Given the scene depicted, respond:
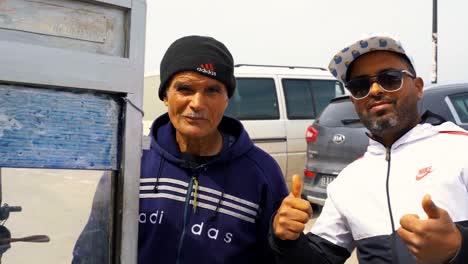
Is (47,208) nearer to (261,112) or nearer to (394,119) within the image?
(394,119)

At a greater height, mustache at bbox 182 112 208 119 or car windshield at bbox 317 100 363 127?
car windshield at bbox 317 100 363 127

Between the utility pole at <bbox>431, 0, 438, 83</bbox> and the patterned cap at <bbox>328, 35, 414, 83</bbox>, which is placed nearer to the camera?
the patterned cap at <bbox>328, 35, 414, 83</bbox>

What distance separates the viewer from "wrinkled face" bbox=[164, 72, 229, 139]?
1535 mm

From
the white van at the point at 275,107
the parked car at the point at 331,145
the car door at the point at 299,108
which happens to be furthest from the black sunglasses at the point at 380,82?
the car door at the point at 299,108

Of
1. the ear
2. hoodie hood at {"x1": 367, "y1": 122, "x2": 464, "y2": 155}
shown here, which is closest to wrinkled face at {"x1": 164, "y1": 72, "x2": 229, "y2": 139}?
hoodie hood at {"x1": 367, "y1": 122, "x2": 464, "y2": 155}

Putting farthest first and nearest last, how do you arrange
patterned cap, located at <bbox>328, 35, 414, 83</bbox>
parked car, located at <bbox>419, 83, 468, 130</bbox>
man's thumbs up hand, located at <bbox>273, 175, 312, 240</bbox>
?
parked car, located at <bbox>419, 83, 468, 130</bbox>
patterned cap, located at <bbox>328, 35, 414, 83</bbox>
man's thumbs up hand, located at <bbox>273, 175, 312, 240</bbox>

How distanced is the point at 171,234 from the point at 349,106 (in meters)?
4.07

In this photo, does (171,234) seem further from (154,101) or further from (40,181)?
(154,101)

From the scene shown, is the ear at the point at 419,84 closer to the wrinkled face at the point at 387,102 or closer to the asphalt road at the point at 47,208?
the wrinkled face at the point at 387,102

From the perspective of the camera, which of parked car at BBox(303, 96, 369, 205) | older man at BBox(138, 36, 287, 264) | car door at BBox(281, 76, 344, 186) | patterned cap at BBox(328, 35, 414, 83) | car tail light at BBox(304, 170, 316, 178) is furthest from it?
car door at BBox(281, 76, 344, 186)

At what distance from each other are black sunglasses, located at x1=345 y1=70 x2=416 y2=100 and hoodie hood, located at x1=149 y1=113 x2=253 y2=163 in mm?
463

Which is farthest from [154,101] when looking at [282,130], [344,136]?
[344,136]

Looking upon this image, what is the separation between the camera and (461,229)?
1294mm

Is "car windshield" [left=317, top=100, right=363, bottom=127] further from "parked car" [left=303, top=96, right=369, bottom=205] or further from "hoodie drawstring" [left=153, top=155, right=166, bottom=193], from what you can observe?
"hoodie drawstring" [left=153, top=155, right=166, bottom=193]
